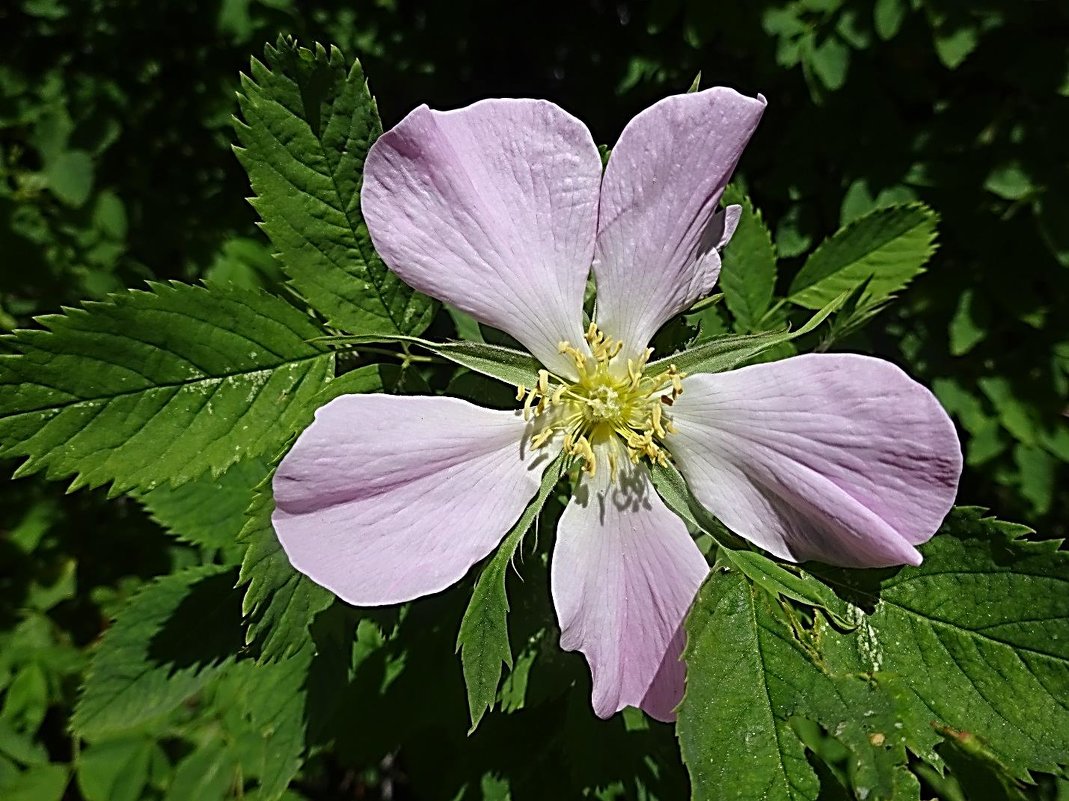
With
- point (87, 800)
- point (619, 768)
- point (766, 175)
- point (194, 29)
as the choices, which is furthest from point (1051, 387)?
point (87, 800)

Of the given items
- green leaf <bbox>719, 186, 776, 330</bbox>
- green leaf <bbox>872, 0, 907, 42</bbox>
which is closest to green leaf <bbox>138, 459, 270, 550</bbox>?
green leaf <bbox>719, 186, 776, 330</bbox>

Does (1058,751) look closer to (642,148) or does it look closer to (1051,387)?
(642,148)

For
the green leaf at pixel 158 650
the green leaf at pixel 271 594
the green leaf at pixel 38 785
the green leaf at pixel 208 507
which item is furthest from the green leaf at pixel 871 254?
the green leaf at pixel 38 785

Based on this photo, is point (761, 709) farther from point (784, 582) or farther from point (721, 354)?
point (721, 354)

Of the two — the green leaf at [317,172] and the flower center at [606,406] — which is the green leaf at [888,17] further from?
the green leaf at [317,172]

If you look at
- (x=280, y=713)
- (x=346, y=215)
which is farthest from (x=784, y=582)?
(x=280, y=713)

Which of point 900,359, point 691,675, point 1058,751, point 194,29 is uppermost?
point 194,29
